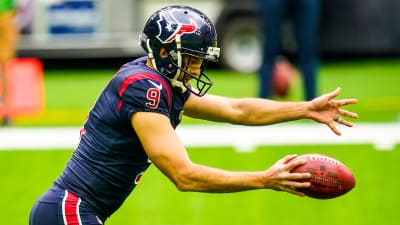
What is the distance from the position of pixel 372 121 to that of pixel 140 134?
549 cm

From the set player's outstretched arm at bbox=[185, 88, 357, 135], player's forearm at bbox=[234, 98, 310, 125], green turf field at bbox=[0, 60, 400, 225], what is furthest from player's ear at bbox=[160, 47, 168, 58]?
green turf field at bbox=[0, 60, 400, 225]

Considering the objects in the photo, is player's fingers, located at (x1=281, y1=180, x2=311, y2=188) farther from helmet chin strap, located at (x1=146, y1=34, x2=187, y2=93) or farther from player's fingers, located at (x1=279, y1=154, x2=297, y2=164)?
helmet chin strap, located at (x1=146, y1=34, x2=187, y2=93)

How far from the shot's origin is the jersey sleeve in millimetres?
3172

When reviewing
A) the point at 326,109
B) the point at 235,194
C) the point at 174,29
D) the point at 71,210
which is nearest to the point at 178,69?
the point at 174,29

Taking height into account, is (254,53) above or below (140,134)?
below

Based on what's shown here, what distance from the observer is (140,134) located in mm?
3166

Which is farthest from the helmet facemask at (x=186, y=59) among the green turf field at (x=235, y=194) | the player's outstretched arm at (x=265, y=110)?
the green turf field at (x=235, y=194)

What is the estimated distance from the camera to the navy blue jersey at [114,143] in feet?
10.6

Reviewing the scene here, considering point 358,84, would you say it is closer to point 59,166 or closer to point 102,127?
point 59,166

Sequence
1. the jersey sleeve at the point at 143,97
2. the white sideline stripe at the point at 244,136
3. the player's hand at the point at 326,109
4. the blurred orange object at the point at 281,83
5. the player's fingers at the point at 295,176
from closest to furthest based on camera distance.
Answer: the player's fingers at the point at 295,176 → the jersey sleeve at the point at 143,97 → the player's hand at the point at 326,109 → the white sideline stripe at the point at 244,136 → the blurred orange object at the point at 281,83

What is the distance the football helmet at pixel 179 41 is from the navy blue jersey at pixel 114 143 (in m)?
0.06

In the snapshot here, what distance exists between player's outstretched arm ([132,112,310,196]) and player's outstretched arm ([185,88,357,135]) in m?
0.63

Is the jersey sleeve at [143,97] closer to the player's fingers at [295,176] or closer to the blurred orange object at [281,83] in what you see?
the player's fingers at [295,176]

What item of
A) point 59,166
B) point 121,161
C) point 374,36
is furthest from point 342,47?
point 121,161
